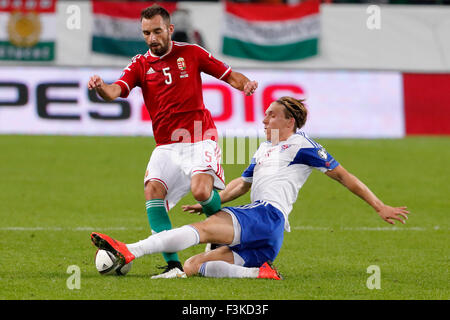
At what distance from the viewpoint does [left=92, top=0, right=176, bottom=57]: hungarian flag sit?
1892 cm

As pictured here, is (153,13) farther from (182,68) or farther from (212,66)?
(212,66)

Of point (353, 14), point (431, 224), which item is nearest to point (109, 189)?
point (431, 224)

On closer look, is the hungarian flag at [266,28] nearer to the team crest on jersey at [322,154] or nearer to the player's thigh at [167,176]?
the player's thigh at [167,176]

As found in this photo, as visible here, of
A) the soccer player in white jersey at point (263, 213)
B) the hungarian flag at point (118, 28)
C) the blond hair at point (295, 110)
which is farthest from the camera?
the hungarian flag at point (118, 28)

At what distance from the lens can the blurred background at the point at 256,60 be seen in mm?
16547

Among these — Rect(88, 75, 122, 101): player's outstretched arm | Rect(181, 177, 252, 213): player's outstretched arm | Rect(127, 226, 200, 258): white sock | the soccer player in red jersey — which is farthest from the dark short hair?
Rect(127, 226, 200, 258): white sock

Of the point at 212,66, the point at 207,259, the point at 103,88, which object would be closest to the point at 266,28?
the point at 212,66

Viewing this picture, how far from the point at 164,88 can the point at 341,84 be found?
11.2 metres

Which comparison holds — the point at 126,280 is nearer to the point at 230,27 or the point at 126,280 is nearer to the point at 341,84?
the point at 341,84

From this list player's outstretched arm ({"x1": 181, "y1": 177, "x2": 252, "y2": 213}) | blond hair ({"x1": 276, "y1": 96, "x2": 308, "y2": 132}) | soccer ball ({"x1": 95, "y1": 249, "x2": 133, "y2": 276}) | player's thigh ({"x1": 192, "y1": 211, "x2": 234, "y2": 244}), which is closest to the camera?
soccer ball ({"x1": 95, "y1": 249, "x2": 133, "y2": 276})

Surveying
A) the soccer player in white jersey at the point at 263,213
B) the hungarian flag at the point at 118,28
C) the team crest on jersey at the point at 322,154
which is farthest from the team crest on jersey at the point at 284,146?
the hungarian flag at the point at 118,28

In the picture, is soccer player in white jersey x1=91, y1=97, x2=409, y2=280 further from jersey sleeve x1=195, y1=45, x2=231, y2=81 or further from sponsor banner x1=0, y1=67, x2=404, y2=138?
sponsor banner x1=0, y1=67, x2=404, y2=138

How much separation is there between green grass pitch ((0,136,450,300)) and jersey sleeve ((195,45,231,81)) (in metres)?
1.56

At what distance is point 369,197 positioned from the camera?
604cm
